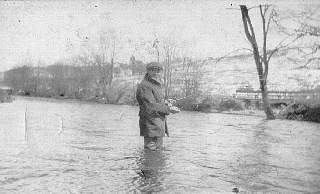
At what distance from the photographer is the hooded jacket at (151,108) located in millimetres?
7023

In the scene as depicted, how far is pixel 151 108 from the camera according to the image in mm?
7000

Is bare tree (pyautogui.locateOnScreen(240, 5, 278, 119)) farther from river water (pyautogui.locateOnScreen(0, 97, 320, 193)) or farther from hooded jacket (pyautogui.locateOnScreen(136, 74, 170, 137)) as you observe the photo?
hooded jacket (pyautogui.locateOnScreen(136, 74, 170, 137))

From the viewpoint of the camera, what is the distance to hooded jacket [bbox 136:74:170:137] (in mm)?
7023

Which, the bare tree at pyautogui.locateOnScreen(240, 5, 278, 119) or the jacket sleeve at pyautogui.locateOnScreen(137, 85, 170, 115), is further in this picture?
the bare tree at pyautogui.locateOnScreen(240, 5, 278, 119)

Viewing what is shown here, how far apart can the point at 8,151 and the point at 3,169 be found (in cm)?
192

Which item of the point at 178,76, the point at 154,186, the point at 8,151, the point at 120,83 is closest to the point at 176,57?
the point at 178,76

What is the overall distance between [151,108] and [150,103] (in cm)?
9

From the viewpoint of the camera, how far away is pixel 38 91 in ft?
185

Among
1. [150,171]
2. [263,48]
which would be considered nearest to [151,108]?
[150,171]

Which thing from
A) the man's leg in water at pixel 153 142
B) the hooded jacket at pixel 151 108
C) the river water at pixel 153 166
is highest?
the hooded jacket at pixel 151 108

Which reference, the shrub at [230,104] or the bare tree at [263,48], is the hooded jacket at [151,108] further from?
the shrub at [230,104]

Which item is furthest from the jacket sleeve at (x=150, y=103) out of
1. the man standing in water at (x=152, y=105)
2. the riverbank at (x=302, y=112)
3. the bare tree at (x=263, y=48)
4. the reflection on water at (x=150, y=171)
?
the riverbank at (x=302, y=112)

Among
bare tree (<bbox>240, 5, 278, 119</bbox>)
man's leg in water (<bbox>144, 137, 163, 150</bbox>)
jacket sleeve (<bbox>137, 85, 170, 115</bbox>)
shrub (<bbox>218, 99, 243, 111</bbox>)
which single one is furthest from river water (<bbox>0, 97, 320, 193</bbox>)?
shrub (<bbox>218, 99, 243, 111</bbox>)

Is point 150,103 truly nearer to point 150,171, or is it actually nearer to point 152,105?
point 152,105
